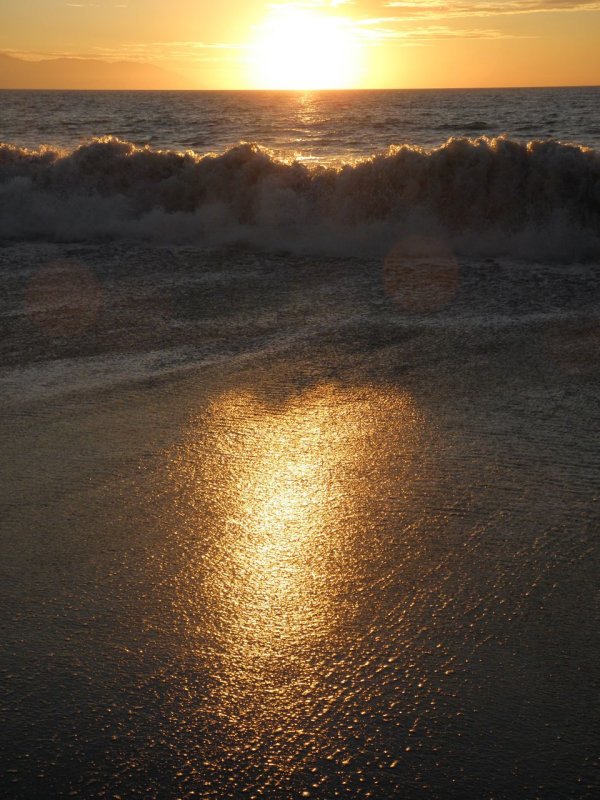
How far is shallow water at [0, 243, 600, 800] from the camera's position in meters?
1.66

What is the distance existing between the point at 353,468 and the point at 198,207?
6.77 meters

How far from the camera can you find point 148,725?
1729 mm

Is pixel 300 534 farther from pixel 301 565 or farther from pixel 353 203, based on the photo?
pixel 353 203

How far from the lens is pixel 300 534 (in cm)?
250

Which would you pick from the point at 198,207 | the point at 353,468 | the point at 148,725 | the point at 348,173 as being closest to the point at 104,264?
the point at 198,207

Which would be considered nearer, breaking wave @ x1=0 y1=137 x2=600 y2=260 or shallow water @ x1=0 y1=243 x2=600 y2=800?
shallow water @ x1=0 y1=243 x2=600 y2=800

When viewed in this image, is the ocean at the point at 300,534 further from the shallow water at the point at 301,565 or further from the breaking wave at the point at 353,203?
the breaking wave at the point at 353,203

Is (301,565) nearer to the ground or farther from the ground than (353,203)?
nearer to the ground

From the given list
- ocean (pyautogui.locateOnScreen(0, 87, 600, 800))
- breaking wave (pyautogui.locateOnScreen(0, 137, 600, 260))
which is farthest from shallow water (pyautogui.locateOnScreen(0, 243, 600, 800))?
breaking wave (pyautogui.locateOnScreen(0, 137, 600, 260))

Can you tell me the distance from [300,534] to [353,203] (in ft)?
21.7

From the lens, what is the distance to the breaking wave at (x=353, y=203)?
26.0ft

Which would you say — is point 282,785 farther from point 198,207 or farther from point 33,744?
point 198,207

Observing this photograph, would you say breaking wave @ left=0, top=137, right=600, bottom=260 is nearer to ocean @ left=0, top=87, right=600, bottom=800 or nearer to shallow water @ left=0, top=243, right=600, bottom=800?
ocean @ left=0, top=87, right=600, bottom=800

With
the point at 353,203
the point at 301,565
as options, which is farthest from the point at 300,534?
the point at 353,203
